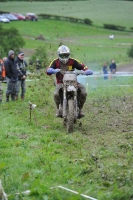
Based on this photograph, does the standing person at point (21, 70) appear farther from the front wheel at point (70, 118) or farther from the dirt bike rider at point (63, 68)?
the front wheel at point (70, 118)

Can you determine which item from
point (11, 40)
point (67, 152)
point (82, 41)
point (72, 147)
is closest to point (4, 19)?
point (11, 40)

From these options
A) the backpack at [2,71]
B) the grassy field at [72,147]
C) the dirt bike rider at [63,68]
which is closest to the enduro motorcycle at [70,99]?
the dirt bike rider at [63,68]

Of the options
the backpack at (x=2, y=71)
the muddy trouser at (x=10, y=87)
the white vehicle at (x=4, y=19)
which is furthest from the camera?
the white vehicle at (x=4, y=19)

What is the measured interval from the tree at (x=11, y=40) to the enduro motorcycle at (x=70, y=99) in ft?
136

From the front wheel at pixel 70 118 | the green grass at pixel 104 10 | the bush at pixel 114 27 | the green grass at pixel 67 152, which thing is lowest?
the green grass at pixel 67 152

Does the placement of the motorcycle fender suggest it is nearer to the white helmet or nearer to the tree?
the white helmet

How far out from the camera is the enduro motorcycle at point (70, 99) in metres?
13.2

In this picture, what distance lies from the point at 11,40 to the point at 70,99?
43551mm

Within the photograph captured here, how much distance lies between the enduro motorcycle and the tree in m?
41.5

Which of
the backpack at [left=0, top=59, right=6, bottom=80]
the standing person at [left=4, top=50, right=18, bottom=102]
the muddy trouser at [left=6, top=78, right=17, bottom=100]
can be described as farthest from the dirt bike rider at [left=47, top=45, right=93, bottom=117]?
the backpack at [left=0, top=59, right=6, bottom=80]

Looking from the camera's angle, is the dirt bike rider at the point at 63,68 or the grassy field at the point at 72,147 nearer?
the grassy field at the point at 72,147

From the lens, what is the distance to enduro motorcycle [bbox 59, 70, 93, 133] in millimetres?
13219

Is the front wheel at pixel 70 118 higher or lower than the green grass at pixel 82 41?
lower

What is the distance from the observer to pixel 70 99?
44.2 ft
